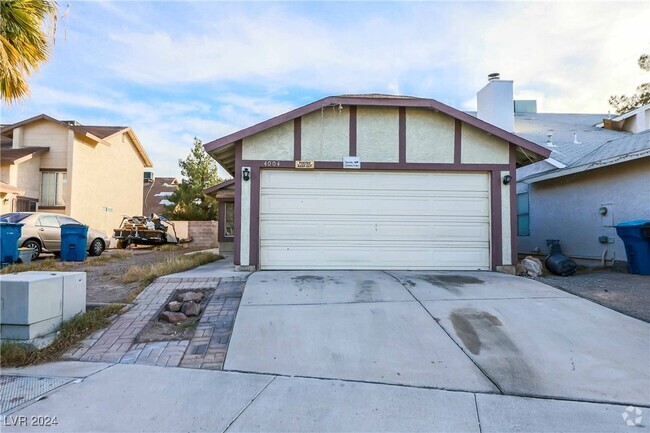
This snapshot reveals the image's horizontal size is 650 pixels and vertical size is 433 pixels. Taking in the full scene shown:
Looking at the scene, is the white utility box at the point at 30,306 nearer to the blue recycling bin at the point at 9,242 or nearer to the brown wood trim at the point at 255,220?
the brown wood trim at the point at 255,220

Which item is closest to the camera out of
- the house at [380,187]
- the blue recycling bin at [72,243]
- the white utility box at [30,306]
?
the white utility box at [30,306]

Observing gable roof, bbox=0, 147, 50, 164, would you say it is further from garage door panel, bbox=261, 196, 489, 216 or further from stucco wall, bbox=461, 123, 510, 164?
stucco wall, bbox=461, 123, 510, 164

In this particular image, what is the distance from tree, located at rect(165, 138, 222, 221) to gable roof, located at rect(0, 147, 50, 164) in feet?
22.1

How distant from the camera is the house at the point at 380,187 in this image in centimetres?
798

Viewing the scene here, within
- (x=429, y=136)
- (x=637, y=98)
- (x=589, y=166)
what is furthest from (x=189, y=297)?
(x=637, y=98)

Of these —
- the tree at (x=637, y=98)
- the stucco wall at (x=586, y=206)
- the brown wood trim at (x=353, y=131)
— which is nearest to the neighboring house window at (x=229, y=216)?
the brown wood trim at (x=353, y=131)

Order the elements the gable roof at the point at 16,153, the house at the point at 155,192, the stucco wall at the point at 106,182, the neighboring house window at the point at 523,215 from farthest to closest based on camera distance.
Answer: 1. the house at the point at 155,192
2. the stucco wall at the point at 106,182
3. the gable roof at the point at 16,153
4. the neighboring house window at the point at 523,215

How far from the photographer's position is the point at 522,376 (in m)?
3.62

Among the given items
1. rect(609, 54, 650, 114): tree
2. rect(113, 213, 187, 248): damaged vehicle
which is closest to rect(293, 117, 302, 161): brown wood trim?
rect(113, 213, 187, 248): damaged vehicle

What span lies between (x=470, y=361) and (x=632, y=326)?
256cm

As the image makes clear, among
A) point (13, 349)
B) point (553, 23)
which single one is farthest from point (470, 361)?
point (553, 23)

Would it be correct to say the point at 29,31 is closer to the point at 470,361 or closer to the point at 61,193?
the point at 470,361

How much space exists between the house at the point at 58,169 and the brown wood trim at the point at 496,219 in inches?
678

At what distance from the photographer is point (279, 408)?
3020 mm
